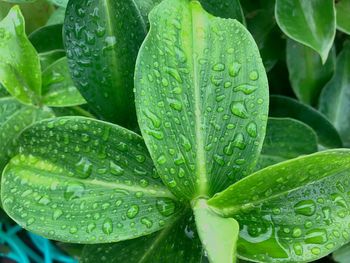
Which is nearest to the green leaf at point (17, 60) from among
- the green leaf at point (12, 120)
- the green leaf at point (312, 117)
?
the green leaf at point (12, 120)

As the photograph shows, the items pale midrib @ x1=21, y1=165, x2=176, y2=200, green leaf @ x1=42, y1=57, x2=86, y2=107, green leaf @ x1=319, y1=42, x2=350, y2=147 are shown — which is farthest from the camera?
green leaf @ x1=319, y1=42, x2=350, y2=147

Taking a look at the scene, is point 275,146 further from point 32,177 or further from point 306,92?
point 32,177

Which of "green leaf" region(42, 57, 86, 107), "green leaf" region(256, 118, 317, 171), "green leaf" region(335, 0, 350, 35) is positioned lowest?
"green leaf" region(256, 118, 317, 171)

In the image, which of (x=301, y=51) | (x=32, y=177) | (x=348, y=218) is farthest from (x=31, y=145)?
(x=301, y=51)

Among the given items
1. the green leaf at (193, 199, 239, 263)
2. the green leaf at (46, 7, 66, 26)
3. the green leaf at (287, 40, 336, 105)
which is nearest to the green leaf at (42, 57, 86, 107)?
the green leaf at (46, 7, 66, 26)

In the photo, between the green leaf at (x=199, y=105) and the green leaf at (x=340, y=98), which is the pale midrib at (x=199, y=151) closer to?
the green leaf at (x=199, y=105)

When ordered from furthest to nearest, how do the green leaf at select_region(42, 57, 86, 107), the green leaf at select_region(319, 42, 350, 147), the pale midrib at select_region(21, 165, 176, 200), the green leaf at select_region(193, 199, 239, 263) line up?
the green leaf at select_region(319, 42, 350, 147)
the green leaf at select_region(42, 57, 86, 107)
the pale midrib at select_region(21, 165, 176, 200)
the green leaf at select_region(193, 199, 239, 263)

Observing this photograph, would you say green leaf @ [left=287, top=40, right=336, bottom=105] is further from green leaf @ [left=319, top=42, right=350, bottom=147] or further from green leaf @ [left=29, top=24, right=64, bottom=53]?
green leaf @ [left=29, top=24, right=64, bottom=53]
